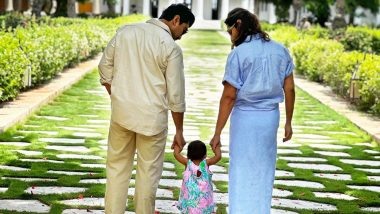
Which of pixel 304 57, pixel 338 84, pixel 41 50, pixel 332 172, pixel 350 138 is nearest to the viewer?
pixel 332 172

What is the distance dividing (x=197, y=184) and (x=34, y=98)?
24.9 feet

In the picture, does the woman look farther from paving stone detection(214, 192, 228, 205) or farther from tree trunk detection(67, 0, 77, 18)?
tree trunk detection(67, 0, 77, 18)

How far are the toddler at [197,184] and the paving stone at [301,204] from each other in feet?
5.07

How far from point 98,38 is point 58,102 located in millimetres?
10748

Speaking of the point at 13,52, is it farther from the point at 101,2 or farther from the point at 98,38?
the point at 101,2

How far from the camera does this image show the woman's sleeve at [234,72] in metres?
5.13

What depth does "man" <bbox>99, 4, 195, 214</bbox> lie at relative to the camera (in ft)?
17.5

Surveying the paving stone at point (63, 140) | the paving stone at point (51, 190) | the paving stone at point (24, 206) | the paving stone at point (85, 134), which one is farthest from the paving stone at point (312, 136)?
the paving stone at point (24, 206)

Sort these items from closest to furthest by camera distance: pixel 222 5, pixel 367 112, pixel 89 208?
pixel 89 208
pixel 367 112
pixel 222 5

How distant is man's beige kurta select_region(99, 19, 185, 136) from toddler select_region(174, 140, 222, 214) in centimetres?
26

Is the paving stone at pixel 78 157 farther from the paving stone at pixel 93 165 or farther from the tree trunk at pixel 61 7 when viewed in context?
the tree trunk at pixel 61 7

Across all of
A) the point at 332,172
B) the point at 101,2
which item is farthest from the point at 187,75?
the point at 101,2

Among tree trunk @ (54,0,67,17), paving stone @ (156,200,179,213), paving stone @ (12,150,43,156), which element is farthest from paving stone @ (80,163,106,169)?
tree trunk @ (54,0,67,17)

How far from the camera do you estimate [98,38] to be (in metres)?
24.0
